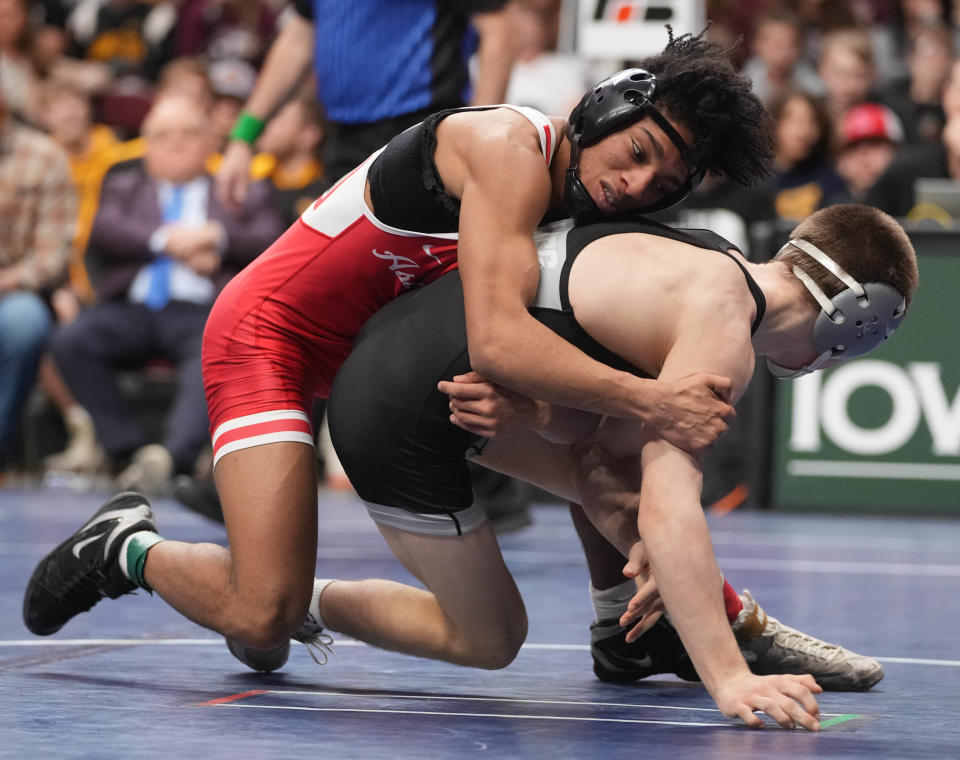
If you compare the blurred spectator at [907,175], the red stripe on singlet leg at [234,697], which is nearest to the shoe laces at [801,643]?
the red stripe on singlet leg at [234,697]

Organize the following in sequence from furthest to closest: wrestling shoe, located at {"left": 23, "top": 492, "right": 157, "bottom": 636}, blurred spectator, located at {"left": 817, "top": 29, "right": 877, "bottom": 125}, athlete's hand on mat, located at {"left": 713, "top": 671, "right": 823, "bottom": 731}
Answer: blurred spectator, located at {"left": 817, "top": 29, "right": 877, "bottom": 125} → wrestling shoe, located at {"left": 23, "top": 492, "right": 157, "bottom": 636} → athlete's hand on mat, located at {"left": 713, "top": 671, "right": 823, "bottom": 731}

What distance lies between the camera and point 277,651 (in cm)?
297

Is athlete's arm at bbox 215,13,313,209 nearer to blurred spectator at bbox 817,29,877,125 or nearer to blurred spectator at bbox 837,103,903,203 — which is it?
blurred spectator at bbox 837,103,903,203

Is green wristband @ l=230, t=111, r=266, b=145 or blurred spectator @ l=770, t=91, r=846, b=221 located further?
blurred spectator @ l=770, t=91, r=846, b=221

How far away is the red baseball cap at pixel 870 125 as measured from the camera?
7426 mm

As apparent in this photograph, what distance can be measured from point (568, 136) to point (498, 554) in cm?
78

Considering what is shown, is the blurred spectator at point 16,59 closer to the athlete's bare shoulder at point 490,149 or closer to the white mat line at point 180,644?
the white mat line at point 180,644

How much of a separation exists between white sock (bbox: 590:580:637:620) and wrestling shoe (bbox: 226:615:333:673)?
539 millimetres

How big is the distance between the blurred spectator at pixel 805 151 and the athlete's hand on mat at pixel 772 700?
5224mm

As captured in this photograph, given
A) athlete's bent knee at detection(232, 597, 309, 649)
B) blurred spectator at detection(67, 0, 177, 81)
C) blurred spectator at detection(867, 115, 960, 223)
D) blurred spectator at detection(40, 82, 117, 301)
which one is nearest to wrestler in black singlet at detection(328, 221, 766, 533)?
athlete's bent knee at detection(232, 597, 309, 649)

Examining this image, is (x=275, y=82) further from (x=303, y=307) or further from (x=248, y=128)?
(x=303, y=307)

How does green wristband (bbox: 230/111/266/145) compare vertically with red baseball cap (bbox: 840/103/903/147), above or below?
above

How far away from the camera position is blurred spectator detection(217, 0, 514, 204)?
4.41m

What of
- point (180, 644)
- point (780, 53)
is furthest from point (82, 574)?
point (780, 53)
